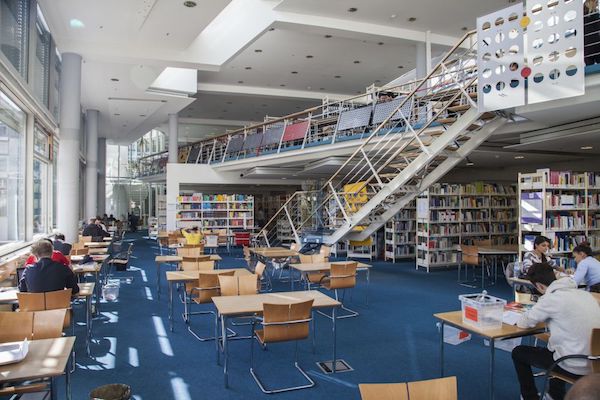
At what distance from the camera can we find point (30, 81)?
286 inches

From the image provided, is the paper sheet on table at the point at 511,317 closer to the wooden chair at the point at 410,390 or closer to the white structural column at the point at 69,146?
the wooden chair at the point at 410,390

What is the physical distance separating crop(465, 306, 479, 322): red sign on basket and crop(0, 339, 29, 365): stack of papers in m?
3.16

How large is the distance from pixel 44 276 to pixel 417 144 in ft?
22.9

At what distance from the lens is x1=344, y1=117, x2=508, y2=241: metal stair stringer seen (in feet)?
23.8

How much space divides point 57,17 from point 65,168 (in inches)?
122

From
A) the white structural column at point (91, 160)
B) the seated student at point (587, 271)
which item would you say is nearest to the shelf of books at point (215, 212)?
the white structural column at point (91, 160)

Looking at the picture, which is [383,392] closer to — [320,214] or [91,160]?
[320,214]

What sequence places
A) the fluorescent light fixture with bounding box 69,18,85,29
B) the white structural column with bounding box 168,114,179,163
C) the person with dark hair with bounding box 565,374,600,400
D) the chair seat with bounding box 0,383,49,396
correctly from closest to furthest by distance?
the person with dark hair with bounding box 565,374,600,400 → the chair seat with bounding box 0,383,49,396 → the fluorescent light fixture with bounding box 69,18,85,29 → the white structural column with bounding box 168,114,179,163

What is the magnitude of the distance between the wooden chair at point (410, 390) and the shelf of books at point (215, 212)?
14.6 m

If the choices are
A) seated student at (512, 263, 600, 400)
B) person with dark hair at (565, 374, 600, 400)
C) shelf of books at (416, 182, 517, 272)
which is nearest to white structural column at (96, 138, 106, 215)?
shelf of books at (416, 182, 517, 272)

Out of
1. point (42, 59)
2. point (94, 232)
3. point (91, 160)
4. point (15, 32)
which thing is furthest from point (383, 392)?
point (91, 160)

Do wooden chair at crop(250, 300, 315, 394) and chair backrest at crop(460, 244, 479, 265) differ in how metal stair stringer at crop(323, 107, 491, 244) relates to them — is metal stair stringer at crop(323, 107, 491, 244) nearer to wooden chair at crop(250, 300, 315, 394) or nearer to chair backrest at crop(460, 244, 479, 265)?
chair backrest at crop(460, 244, 479, 265)

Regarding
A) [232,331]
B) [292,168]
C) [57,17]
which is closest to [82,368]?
[232,331]

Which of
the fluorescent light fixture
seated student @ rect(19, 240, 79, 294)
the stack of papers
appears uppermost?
the fluorescent light fixture
